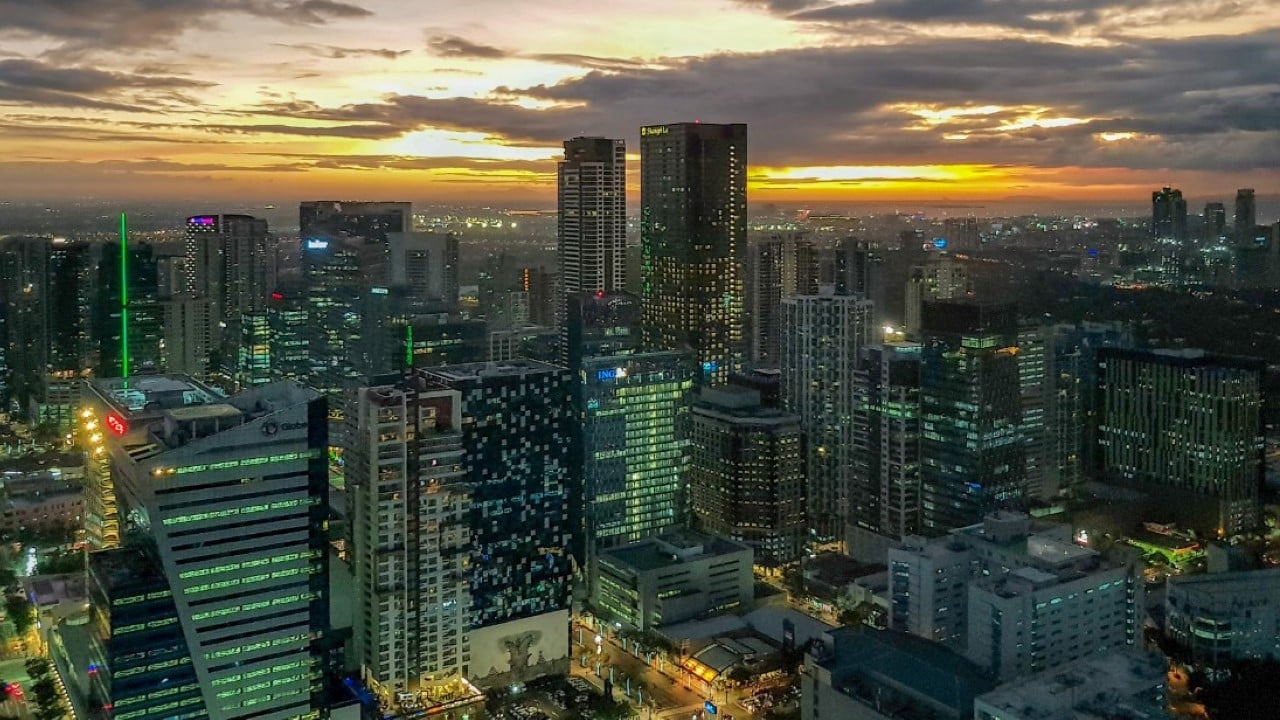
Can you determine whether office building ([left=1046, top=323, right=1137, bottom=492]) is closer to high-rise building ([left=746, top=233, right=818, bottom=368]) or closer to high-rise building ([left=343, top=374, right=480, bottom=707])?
high-rise building ([left=746, top=233, right=818, bottom=368])

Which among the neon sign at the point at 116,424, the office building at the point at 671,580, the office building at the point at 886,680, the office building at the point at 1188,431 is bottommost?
the office building at the point at 671,580

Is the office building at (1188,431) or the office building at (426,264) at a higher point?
the office building at (426,264)

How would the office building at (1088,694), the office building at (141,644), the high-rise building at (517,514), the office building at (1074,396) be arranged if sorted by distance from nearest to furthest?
the office building at (1088,694)
the office building at (141,644)
the high-rise building at (517,514)
the office building at (1074,396)

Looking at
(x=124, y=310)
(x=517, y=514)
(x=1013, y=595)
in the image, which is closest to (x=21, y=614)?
(x=517, y=514)

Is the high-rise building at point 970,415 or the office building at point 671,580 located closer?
the office building at point 671,580

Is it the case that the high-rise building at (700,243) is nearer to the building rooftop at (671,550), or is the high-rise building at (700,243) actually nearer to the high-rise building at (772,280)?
the high-rise building at (772,280)

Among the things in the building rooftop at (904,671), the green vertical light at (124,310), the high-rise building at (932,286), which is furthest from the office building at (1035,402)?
the green vertical light at (124,310)

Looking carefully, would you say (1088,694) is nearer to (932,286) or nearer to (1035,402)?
(1035,402)
